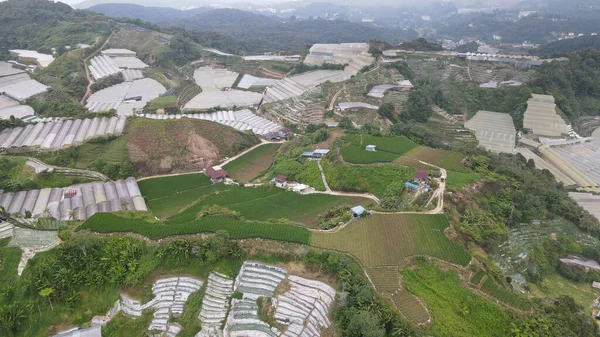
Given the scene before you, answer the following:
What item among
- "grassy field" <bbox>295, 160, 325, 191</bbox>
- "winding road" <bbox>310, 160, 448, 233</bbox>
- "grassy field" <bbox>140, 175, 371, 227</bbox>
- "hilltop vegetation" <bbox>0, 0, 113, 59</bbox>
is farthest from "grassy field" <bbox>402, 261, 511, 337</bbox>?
"hilltop vegetation" <bbox>0, 0, 113, 59</bbox>

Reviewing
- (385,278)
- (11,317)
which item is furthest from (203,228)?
(385,278)

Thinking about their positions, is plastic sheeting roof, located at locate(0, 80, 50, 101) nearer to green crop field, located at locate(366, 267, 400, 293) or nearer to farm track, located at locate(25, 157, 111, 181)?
farm track, located at locate(25, 157, 111, 181)

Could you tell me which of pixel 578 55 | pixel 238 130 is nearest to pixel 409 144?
pixel 238 130

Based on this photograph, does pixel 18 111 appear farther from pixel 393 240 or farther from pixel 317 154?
pixel 393 240

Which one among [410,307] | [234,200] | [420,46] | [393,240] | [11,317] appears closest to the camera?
[11,317]

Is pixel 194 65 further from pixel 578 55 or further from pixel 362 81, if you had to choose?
pixel 578 55

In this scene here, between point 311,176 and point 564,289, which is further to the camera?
point 311,176

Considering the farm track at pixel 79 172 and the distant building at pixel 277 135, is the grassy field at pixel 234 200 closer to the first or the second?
the farm track at pixel 79 172

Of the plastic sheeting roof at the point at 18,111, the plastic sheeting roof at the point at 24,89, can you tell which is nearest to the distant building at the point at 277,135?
the plastic sheeting roof at the point at 18,111
